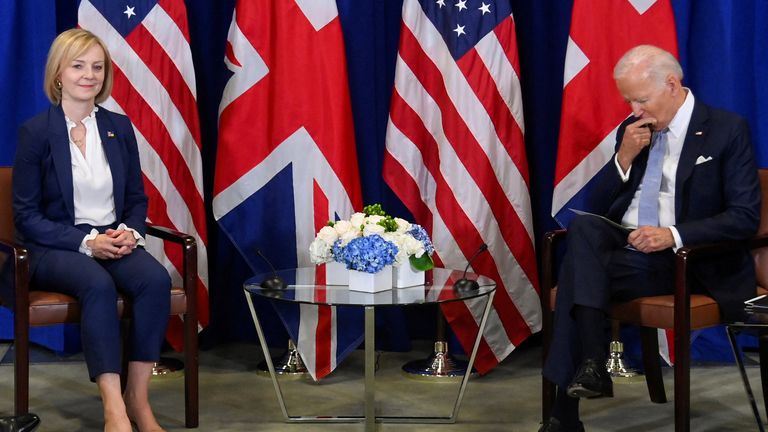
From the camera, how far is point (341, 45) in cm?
466

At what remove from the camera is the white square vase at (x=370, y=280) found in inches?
145

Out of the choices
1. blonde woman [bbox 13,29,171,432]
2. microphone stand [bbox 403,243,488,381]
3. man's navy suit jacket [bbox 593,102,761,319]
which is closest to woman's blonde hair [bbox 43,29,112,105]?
blonde woman [bbox 13,29,171,432]

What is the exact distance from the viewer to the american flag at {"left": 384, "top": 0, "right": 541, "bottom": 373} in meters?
4.63

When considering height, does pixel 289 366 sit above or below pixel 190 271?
below

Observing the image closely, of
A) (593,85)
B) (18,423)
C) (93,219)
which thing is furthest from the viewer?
(593,85)

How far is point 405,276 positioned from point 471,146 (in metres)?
0.99

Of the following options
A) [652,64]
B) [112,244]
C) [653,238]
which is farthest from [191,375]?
[652,64]

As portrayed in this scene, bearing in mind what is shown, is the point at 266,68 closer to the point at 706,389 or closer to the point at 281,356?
the point at 281,356

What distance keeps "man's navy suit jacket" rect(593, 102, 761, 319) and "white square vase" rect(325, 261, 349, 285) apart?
3.70ft

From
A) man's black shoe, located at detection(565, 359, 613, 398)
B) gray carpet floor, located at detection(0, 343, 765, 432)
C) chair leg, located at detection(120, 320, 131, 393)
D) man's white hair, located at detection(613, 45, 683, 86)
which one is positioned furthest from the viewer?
chair leg, located at detection(120, 320, 131, 393)

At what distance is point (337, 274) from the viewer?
3900mm

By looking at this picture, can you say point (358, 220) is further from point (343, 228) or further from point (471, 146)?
point (471, 146)

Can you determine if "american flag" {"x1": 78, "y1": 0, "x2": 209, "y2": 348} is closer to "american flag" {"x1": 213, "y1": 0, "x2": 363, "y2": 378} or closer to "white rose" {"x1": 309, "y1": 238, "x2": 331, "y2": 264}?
"american flag" {"x1": 213, "y1": 0, "x2": 363, "y2": 378}

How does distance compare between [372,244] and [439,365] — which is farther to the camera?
[439,365]
